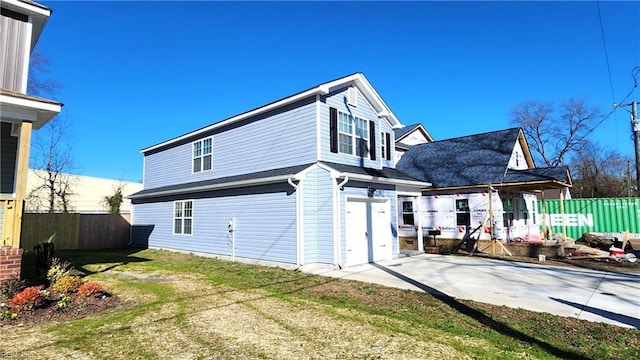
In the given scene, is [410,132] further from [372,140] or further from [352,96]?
[352,96]

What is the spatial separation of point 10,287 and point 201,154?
9.46m

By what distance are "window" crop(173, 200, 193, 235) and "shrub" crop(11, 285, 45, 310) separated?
8420mm

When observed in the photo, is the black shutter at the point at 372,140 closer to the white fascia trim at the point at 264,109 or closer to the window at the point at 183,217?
the white fascia trim at the point at 264,109

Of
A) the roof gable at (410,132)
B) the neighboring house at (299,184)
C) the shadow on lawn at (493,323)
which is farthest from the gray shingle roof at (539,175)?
the shadow on lawn at (493,323)

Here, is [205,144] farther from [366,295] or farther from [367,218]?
[366,295]

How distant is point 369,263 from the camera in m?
11.4

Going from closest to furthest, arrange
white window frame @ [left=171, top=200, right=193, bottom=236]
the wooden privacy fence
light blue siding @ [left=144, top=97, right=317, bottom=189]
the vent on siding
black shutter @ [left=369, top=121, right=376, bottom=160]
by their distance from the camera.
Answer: light blue siding @ [left=144, top=97, right=317, bottom=189] < the vent on siding < black shutter @ [left=369, top=121, right=376, bottom=160] < white window frame @ [left=171, top=200, right=193, bottom=236] < the wooden privacy fence

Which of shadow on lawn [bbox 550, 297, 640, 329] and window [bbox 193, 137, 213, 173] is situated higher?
window [bbox 193, 137, 213, 173]

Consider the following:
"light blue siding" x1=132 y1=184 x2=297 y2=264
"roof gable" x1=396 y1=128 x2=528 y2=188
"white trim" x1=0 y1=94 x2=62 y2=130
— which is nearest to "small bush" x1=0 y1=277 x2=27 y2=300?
"white trim" x1=0 y1=94 x2=62 y2=130

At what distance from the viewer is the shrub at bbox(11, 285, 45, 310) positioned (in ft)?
18.9

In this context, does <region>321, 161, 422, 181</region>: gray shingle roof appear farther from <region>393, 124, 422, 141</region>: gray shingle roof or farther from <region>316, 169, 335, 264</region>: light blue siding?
<region>393, 124, 422, 141</region>: gray shingle roof

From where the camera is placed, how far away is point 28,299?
5867 mm

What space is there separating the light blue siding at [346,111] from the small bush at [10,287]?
7.56m

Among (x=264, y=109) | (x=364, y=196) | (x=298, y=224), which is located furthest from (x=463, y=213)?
(x=264, y=109)
